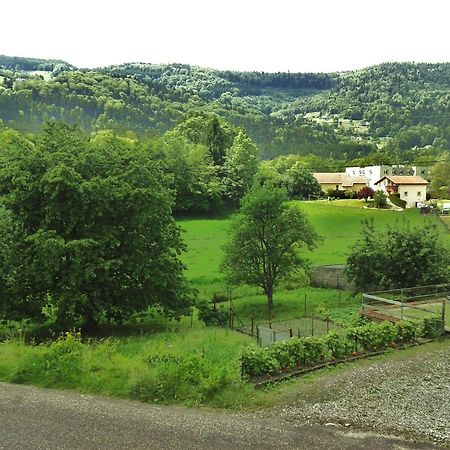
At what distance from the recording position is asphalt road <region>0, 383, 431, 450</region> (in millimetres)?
11672

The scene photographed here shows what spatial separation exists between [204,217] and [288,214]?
144ft

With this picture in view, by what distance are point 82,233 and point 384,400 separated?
1546cm

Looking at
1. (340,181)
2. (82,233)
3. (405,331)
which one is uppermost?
(340,181)

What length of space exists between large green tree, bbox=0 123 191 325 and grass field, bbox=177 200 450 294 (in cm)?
1430

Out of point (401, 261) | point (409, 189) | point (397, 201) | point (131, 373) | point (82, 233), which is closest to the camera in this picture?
point (131, 373)

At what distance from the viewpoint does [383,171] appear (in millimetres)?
130250

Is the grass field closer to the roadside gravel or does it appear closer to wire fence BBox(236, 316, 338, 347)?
wire fence BBox(236, 316, 338, 347)

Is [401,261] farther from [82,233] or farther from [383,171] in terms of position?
[383,171]

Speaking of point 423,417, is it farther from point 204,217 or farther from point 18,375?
point 204,217

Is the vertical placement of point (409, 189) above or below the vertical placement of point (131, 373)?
above

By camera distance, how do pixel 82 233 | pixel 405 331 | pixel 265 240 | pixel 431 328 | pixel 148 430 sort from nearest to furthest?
pixel 148 430 → pixel 405 331 → pixel 431 328 → pixel 82 233 → pixel 265 240

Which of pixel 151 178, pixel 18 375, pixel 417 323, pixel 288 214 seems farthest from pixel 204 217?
pixel 18 375

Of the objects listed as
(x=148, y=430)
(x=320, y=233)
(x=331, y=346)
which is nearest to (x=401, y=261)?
(x=331, y=346)

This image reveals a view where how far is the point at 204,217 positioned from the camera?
80000mm
